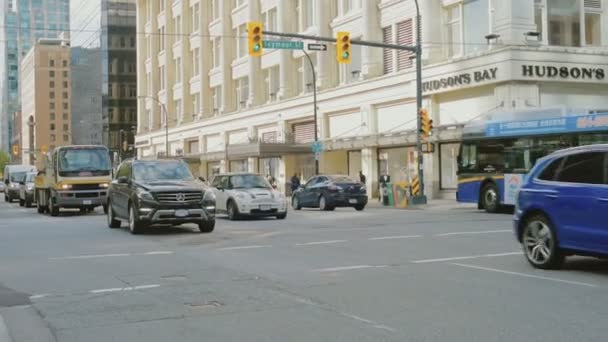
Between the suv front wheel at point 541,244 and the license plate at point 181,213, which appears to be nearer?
the suv front wheel at point 541,244

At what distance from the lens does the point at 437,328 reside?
691 centimetres

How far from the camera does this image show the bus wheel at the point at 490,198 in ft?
84.7

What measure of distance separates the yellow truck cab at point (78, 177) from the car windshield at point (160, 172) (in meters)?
9.15

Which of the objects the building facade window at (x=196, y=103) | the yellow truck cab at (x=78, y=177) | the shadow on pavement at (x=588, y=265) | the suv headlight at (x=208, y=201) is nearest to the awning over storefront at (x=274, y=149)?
the yellow truck cab at (x=78, y=177)

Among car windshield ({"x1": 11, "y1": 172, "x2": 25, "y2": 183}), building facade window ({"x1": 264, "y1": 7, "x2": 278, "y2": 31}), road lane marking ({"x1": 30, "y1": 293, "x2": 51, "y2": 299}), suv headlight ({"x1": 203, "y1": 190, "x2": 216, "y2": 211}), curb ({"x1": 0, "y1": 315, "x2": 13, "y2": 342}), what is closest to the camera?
curb ({"x1": 0, "y1": 315, "x2": 13, "y2": 342})

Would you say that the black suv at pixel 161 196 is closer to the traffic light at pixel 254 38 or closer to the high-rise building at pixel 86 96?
the traffic light at pixel 254 38

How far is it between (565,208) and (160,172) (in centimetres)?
1161

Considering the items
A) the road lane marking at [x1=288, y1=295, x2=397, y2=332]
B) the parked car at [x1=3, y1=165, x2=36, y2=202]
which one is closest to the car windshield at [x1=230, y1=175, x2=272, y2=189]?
the road lane marking at [x1=288, y1=295, x2=397, y2=332]

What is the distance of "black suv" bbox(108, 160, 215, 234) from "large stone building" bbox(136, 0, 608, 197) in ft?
63.4

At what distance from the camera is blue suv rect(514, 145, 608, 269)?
32.3 ft

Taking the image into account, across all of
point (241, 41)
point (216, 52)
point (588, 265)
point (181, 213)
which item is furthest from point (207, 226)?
point (216, 52)

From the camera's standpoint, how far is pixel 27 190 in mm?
37938

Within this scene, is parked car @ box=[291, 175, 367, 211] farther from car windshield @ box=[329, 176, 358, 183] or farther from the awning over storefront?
the awning over storefront

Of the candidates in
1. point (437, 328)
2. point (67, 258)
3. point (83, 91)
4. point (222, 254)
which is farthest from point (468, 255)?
point (83, 91)
